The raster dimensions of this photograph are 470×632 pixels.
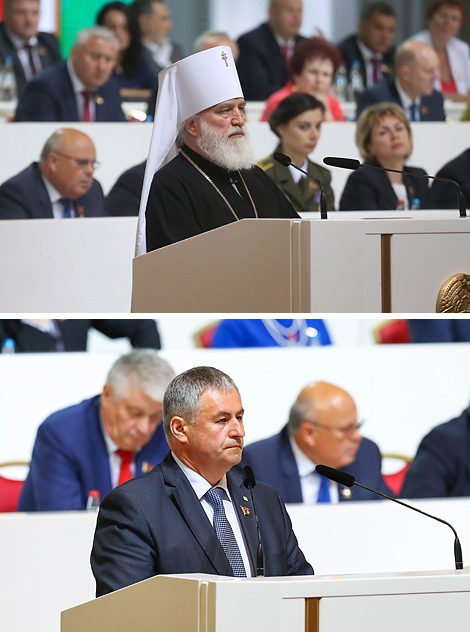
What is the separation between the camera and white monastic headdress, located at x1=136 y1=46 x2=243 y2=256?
3.85m

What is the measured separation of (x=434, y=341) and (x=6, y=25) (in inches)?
173

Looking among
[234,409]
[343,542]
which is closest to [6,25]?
[343,542]

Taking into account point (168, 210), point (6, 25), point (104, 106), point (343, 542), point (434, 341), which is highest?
point (6, 25)

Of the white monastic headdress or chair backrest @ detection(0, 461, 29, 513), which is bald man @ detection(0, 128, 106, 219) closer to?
the white monastic headdress

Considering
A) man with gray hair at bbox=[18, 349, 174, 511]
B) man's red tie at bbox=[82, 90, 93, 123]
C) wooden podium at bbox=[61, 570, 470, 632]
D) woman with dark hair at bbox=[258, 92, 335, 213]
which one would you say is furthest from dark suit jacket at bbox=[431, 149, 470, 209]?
wooden podium at bbox=[61, 570, 470, 632]

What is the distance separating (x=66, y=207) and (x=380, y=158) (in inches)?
62.1

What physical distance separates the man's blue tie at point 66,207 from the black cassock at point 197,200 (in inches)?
76.2

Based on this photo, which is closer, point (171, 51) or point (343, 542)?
point (343, 542)

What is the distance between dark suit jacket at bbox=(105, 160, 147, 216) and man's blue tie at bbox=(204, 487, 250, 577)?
3.33 metres

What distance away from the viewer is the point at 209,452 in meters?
2.61

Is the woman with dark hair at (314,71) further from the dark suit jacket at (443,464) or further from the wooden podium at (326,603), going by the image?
the wooden podium at (326,603)

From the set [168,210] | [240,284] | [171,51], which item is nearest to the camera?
[240,284]

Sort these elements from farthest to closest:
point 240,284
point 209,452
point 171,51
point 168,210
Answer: point 171,51 < point 168,210 < point 240,284 < point 209,452

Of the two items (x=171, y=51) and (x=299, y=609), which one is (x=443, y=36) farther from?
(x=299, y=609)
